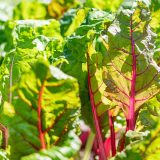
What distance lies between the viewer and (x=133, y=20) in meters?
1.05

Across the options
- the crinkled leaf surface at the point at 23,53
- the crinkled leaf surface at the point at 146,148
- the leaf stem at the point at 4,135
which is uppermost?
the crinkled leaf surface at the point at 23,53

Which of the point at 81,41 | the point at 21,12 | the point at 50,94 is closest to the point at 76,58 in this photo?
the point at 81,41

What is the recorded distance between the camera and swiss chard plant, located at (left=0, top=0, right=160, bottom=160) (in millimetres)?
842

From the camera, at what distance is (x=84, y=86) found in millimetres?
1128

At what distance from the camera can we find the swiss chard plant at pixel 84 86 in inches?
33.2

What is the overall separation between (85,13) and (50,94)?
0.48 metres

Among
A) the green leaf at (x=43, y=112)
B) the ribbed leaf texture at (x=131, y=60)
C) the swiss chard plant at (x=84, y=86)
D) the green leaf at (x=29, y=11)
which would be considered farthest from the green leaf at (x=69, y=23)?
the green leaf at (x=43, y=112)

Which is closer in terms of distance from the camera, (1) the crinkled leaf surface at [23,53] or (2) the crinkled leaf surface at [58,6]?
(1) the crinkled leaf surface at [23,53]

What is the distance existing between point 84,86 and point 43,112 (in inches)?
10.5

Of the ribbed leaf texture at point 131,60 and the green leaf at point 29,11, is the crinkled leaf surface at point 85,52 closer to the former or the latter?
the ribbed leaf texture at point 131,60

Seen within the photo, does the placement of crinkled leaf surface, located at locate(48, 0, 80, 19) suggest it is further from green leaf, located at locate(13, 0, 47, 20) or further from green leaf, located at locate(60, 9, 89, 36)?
green leaf, located at locate(60, 9, 89, 36)

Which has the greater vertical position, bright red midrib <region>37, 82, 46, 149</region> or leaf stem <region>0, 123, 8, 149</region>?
bright red midrib <region>37, 82, 46, 149</region>

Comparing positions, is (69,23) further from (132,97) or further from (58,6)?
(132,97)

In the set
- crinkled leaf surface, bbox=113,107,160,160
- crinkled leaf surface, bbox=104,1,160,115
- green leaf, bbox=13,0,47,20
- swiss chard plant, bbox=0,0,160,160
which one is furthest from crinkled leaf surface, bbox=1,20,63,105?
green leaf, bbox=13,0,47,20
